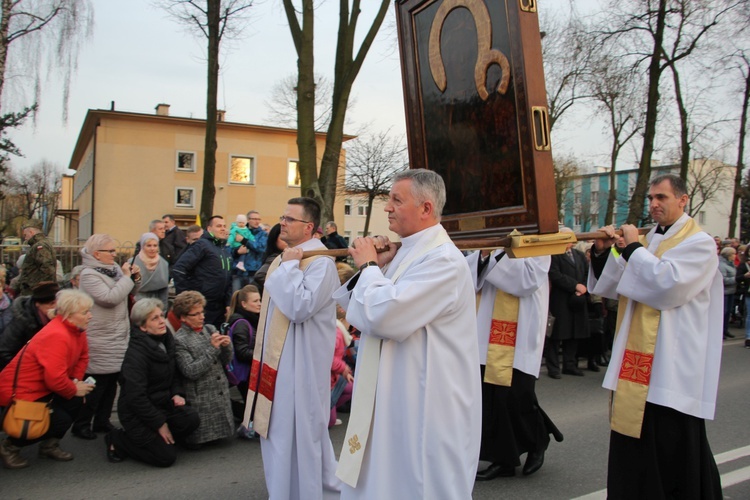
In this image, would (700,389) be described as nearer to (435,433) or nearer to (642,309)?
(642,309)

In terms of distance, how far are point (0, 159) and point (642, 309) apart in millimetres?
19233

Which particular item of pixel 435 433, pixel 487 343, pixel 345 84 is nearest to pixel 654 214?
pixel 487 343

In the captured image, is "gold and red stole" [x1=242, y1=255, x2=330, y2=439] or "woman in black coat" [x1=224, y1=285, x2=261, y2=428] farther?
"woman in black coat" [x1=224, y1=285, x2=261, y2=428]

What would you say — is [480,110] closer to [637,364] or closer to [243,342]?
[637,364]

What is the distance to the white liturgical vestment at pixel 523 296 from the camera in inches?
181

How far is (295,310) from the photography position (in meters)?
3.79

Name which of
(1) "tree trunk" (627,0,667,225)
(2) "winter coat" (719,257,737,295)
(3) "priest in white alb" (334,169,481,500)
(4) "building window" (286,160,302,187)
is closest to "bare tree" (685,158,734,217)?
(1) "tree trunk" (627,0,667,225)

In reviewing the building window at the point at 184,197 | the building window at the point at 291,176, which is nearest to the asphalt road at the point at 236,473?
the building window at the point at 184,197

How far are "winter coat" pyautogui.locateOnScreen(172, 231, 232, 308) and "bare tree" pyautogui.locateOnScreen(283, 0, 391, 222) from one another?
14.3 ft

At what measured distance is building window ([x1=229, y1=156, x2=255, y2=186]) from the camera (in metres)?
35.2

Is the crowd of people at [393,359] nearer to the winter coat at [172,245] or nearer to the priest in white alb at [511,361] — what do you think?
the priest in white alb at [511,361]

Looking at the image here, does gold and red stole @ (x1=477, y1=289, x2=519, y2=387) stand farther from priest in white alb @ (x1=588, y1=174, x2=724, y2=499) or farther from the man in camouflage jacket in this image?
the man in camouflage jacket

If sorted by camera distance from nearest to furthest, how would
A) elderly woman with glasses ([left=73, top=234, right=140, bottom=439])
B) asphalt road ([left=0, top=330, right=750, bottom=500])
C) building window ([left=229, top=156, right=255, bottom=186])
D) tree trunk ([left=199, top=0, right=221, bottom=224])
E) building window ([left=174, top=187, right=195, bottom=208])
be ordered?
asphalt road ([left=0, top=330, right=750, bottom=500])
elderly woman with glasses ([left=73, top=234, right=140, bottom=439])
tree trunk ([left=199, top=0, right=221, bottom=224])
building window ([left=174, top=187, right=195, bottom=208])
building window ([left=229, top=156, right=255, bottom=186])

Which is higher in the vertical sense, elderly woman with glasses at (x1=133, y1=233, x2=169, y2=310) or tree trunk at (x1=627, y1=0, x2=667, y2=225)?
tree trunk at (x1=627, y1=0, x2=667, y2=225)
